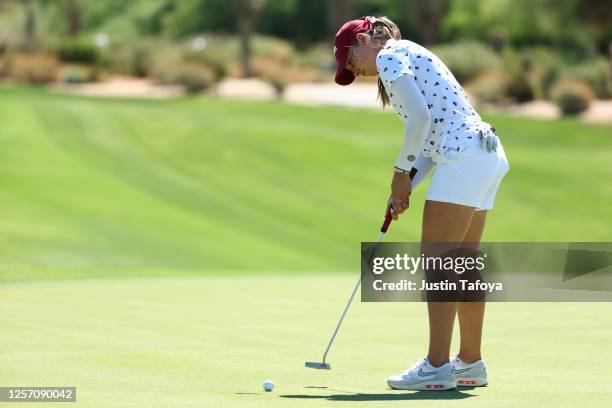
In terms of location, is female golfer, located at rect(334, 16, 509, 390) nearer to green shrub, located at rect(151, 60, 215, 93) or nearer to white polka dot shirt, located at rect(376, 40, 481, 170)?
white polka dot shirt, located at rect(376, 40, 481, 170)

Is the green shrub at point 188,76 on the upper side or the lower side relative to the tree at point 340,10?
lower

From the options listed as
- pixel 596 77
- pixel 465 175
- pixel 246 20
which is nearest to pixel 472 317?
pixel 465 175

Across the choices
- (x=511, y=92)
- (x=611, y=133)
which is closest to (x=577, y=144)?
(x=611, y=133)

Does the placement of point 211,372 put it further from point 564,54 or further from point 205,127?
point 564,54

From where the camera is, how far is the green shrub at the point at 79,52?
52.5m

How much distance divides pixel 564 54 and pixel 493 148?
192ft

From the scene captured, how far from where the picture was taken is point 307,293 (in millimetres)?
13367

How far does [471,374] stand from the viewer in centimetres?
712

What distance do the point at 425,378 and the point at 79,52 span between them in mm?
47279

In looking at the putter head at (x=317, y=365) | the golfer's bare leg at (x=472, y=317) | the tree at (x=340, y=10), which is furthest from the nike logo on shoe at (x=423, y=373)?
the tree at (x=340, y=10)

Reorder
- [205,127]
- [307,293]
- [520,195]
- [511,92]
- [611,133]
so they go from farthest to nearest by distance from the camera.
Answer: [511,92], [611,133], [205,127], [520,195], [307,293]

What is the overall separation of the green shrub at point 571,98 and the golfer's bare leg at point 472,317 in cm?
3526

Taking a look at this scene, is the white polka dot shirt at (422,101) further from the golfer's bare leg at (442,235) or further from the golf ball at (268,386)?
the golf ball at (268,386)

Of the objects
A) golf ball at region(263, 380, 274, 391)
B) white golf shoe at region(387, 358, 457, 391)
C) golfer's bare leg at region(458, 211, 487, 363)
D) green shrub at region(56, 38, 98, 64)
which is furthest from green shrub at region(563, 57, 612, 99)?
golf ball at region(263, 380, 274, 391)
